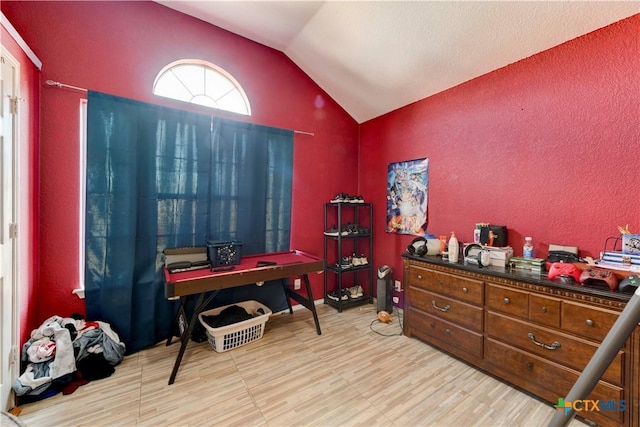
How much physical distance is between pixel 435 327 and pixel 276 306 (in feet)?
5.40

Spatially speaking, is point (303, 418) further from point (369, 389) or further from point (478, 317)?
point (478, 317)

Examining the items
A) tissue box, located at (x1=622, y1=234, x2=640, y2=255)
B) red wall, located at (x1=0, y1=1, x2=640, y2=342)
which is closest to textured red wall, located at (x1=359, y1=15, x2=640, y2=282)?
Result: red wall, located at (x1=0, y1=1, x2=640, y2=342)

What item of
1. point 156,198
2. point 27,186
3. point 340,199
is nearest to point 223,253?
point 156,198

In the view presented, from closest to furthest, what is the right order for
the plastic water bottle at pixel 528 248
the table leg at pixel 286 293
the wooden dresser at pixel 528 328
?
the wooden dresser at pixel 528 328
the plastic water bottle at pixel 528 248
the table leg at pixel 286 293

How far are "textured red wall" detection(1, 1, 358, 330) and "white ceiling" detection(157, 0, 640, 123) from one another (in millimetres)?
206

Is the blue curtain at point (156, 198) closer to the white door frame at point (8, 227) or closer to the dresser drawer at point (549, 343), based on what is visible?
the white door frame at point (8, 227)

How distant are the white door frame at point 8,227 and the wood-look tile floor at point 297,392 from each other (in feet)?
1.02

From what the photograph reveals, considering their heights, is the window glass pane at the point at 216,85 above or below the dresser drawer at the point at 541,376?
above

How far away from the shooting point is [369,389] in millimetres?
1807

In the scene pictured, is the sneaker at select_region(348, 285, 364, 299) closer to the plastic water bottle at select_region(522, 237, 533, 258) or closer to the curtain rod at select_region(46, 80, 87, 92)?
the plastic water bottle at select_region(522, 237, 533, 258)

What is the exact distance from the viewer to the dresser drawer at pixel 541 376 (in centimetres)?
145

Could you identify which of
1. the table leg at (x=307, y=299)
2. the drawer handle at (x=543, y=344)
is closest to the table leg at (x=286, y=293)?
the table leg at (x=307, y=299)

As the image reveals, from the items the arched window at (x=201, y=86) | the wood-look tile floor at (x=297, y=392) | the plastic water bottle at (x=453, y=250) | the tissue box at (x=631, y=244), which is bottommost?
the wood-look tile floor at (x=297, y=392)

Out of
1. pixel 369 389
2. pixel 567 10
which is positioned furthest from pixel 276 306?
pixel 567 10
